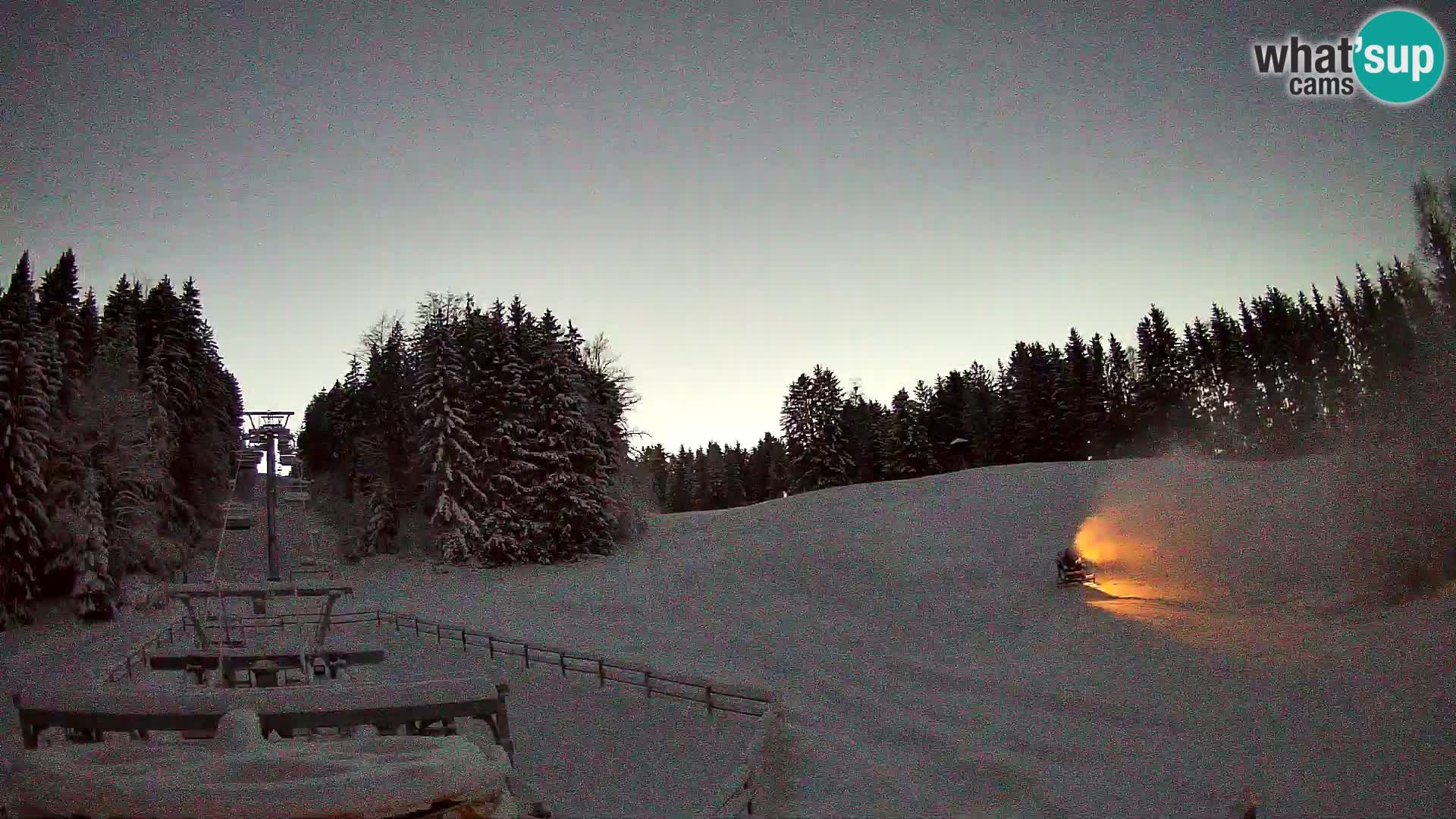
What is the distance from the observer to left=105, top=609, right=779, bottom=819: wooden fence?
9523 mm

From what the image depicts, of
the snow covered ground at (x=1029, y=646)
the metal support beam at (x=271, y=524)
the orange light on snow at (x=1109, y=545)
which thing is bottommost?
the snow covered ground at (x=1029, y=646)

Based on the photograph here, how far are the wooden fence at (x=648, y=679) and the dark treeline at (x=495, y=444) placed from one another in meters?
10.3

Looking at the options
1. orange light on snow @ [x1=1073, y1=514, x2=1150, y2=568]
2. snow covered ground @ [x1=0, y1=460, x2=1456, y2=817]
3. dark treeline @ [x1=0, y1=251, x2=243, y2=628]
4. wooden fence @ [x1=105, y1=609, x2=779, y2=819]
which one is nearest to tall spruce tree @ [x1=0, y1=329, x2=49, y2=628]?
dark treeline @ [x1=0, y1=251, x2=243, y2=628]

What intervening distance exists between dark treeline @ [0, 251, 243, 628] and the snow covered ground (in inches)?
129

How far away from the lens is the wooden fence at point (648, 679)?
952 cm

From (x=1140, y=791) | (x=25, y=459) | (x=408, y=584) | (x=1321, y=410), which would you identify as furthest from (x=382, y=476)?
(x=1321, y=410)

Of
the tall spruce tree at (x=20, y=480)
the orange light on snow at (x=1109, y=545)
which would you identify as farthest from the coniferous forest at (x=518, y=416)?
the orange light on snow at (x=1109, y=545)

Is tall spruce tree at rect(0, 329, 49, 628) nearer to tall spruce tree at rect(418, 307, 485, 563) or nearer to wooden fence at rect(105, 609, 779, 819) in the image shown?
wooden fence at rect(105, 609, 779, 819)

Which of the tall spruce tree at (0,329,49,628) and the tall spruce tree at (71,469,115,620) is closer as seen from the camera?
the tall spruce tree at (0,329,49,628)

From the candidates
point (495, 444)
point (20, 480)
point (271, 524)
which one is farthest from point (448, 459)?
point (271, 524)

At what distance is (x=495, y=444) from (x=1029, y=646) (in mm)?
32040

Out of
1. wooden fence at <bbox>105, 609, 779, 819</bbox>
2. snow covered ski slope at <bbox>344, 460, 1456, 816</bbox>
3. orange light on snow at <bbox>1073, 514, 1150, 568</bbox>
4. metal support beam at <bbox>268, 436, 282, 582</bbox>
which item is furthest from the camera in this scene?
orange light on snow at <bbox>1073, 514, 1150, 568</bbox>

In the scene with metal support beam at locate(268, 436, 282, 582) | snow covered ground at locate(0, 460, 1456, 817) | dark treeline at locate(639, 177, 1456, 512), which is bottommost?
snow covered ground at locate(0, 460, 1456, 817)

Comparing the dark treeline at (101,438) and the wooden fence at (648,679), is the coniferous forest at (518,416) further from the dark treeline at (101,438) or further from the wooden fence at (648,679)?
the wooden fence at (648,679)
